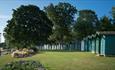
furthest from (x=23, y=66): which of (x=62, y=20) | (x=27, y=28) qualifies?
(x=62, y=20)

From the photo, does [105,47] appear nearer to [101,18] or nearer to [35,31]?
[35,31]

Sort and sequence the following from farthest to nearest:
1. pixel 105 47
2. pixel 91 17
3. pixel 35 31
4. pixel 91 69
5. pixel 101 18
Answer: pixel 91 17 < pixel 101 18 < pixel 35 31 < pixel 105 47 < pixel 91 69

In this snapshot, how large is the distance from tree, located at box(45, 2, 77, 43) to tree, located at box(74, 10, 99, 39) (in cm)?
250

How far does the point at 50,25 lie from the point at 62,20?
39.6ft

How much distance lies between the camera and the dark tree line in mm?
64812

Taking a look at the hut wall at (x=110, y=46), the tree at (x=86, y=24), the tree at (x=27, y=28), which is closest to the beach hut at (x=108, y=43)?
the hut wall at (x=110, y=46)

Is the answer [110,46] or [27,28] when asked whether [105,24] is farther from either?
[110,46]

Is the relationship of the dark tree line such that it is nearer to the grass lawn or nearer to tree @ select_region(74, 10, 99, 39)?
tree @ select_region(74, 10, 99, 39)

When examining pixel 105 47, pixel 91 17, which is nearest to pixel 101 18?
pixel 91 17

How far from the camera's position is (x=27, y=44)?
66.3 meters

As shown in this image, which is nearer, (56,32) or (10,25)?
(10,25)

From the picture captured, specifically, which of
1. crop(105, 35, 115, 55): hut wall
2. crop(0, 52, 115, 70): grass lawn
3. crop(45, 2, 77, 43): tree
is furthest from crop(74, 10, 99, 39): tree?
crop(0, 52, 115, 70): grass lawn

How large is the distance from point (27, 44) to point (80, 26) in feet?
65.5

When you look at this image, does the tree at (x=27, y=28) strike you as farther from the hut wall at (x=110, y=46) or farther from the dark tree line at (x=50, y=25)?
the hut wall at (x=110, y=46)
